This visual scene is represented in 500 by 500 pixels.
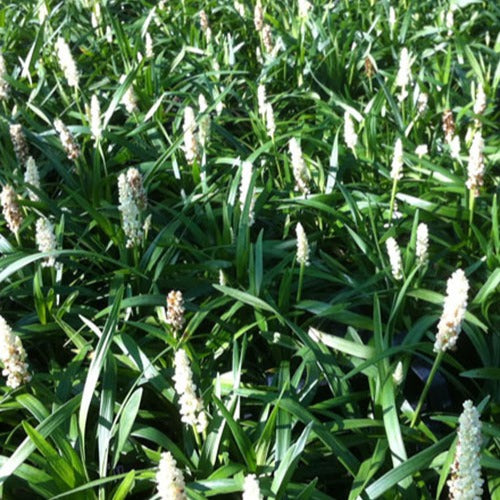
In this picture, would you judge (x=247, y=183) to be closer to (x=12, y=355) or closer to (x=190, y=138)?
(x=190, y=138)

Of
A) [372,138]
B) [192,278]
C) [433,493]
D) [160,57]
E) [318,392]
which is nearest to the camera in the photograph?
[433,493]

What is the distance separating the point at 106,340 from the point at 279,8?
4.41 m

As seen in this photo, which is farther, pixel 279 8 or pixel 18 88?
pixel 279 8

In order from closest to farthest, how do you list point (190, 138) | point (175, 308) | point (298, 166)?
point (175, 308) < point (298, 166) < point (190, 138)

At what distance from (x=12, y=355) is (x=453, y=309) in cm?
135

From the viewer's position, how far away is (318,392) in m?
2.79

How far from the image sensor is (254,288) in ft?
9.34

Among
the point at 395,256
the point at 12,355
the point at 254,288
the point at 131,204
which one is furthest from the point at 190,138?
the point at 12,355

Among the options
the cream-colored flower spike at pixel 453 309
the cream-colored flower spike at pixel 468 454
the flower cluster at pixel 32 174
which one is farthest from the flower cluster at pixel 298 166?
the cream-colored flower spike at pixel 468 454

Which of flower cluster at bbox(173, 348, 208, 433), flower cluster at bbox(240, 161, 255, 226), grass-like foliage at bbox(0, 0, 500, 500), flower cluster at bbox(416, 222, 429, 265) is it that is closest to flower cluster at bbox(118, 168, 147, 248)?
grass-like foliage at bbox(0, 0, 500, 500)

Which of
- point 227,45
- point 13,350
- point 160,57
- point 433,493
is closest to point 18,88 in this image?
point 160,57

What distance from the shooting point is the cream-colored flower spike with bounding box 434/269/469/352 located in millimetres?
1965

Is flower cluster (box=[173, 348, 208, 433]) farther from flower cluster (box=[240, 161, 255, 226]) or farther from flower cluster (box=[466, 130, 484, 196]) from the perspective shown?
flower cluster (box=[466, 130, 484, 196])

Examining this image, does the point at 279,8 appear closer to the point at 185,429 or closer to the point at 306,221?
the point at 306,221
